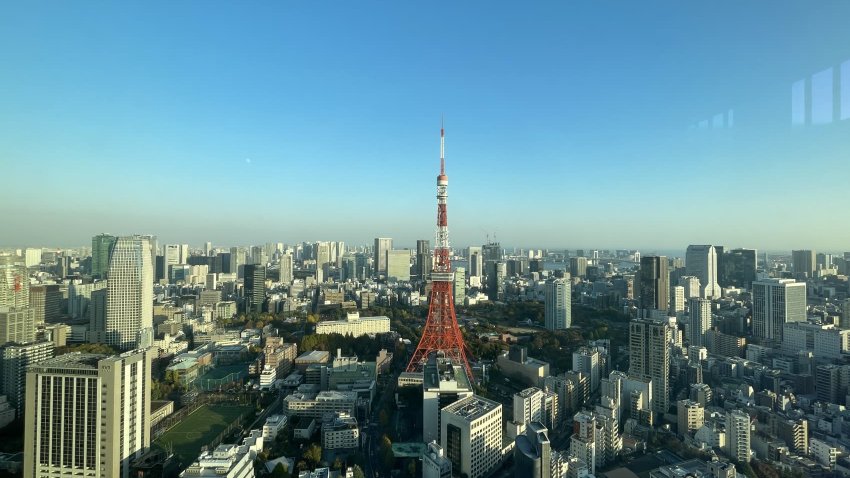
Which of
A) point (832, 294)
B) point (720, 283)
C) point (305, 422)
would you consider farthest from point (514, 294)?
point (305, 422)

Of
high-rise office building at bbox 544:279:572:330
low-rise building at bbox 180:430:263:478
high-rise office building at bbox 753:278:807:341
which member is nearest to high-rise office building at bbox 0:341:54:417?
low-rise building at bbox 180:430:263:478

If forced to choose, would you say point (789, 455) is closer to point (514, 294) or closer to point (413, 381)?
point (413, 381)

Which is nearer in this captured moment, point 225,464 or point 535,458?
point 535,458

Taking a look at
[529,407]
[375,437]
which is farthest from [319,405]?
[529,407]

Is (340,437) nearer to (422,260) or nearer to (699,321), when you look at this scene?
(699,321)

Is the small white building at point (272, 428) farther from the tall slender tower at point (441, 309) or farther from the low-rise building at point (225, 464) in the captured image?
the tall slender tower at point (441, 309)

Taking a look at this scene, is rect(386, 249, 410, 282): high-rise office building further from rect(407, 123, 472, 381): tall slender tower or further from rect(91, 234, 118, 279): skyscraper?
rect(407, 123, 472, 381): tall slender tower
